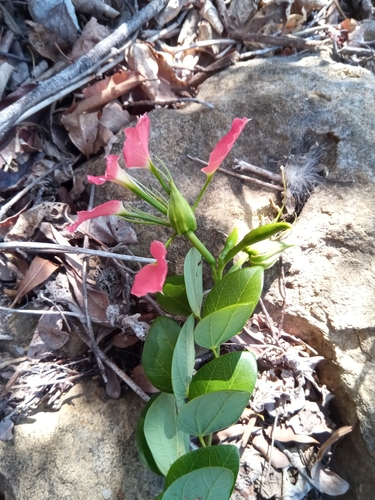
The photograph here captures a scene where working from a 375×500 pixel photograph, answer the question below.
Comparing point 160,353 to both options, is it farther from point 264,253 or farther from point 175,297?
point 264,253

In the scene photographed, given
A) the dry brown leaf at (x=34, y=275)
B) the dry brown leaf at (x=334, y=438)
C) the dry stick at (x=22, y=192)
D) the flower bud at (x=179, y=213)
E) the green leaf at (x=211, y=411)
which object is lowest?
the dry brown leaf at (x=334, y=438)

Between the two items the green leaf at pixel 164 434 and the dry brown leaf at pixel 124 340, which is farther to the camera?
the dry brown leaf at pixel 124 340

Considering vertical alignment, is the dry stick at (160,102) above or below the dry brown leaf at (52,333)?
above

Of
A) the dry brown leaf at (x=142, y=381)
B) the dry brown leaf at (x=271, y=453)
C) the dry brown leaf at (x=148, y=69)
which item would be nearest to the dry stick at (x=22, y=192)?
the dry brown leaf at (x=148, y=69)

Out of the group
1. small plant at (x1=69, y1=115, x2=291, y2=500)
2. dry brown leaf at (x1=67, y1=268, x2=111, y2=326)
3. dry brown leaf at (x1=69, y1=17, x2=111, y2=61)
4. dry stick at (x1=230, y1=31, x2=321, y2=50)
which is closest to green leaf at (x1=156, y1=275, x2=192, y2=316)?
small plant at (x1=69, y1=115, x2=291, y2=500)

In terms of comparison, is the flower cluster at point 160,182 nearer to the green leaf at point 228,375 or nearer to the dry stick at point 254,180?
the green leaf at point 228,375

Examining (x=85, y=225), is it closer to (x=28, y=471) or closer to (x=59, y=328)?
(x=59, y=328)

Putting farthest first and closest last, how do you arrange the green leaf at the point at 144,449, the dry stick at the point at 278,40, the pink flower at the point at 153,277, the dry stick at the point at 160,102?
the dry stick at the point at 278,40, the dry stick at the point at 160,102, the green leaf at the point at 144,449, the pink flower at the point at 153,277
